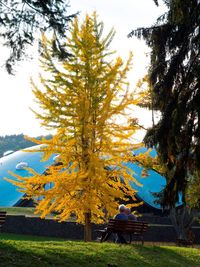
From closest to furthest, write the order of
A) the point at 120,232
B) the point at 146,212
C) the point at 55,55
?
the point at 55,55 < the point at 120,232 < the point at 146,212

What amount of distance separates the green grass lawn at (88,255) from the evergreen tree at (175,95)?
6.88 ft

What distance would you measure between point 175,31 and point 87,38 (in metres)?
6.62

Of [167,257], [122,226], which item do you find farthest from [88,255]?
[122,226]

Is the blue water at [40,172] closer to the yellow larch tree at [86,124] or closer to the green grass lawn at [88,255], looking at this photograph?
the yellow larch tree at [86,124]

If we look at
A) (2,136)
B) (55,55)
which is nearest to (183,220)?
(55,55)

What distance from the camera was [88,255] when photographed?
964cm

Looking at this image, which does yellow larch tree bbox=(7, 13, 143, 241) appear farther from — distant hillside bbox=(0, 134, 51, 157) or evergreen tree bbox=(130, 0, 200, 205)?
distant hillside bbox=(0, 134, 51, 157)

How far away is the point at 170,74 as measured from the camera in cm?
1336

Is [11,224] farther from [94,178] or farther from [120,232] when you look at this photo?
[120,232]

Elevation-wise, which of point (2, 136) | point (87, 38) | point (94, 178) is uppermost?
point (2, 136)

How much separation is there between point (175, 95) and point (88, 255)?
Result: 17.0ft

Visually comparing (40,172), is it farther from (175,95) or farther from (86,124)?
(175,95)

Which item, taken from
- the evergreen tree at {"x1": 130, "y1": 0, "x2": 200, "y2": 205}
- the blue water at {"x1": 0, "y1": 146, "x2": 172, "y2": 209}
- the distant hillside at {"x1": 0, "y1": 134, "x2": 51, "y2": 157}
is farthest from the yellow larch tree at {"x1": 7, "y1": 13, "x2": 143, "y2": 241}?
the distant hillside at {"x1": 0, "y1": 134, "x2": 51, "y2": 157}

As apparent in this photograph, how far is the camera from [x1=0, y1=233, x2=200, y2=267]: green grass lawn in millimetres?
8391
